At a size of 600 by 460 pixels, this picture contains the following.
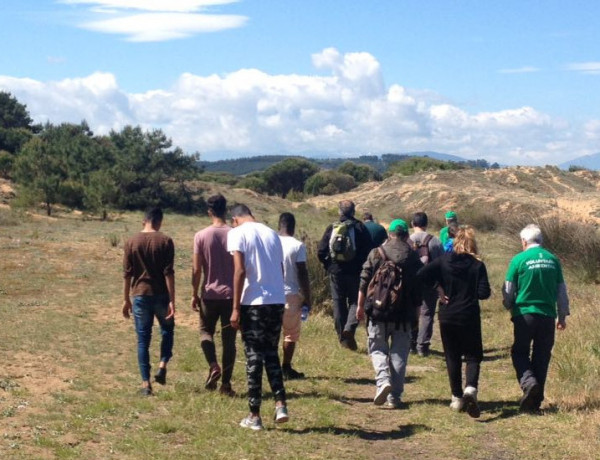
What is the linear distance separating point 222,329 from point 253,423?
4.21ft

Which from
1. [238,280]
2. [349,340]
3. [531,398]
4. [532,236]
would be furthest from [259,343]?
[349,340]

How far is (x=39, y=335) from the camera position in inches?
437

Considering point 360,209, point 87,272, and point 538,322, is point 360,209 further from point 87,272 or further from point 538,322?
point 538,322

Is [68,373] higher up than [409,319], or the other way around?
[409,319]

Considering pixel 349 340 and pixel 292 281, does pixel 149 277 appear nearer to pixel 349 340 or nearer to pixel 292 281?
pixel 292 281

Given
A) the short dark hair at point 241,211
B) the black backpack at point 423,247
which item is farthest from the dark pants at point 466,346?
the black backpack at point 423,247

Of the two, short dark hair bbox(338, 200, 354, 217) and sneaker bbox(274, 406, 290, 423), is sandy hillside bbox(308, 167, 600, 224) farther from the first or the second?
sneaker bbox(274, 406, 290, 423)

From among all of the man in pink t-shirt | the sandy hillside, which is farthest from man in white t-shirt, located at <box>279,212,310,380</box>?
the sandy hillside

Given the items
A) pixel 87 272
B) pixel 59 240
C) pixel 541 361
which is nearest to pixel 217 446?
pixel 541 361

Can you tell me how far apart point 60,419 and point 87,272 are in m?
12.0

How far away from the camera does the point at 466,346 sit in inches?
290

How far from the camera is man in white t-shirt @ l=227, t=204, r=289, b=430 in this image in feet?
21.5

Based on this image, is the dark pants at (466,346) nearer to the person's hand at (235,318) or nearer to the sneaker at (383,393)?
the sneaker at (383,393)

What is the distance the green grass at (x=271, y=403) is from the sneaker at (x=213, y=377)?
0.38 feet
